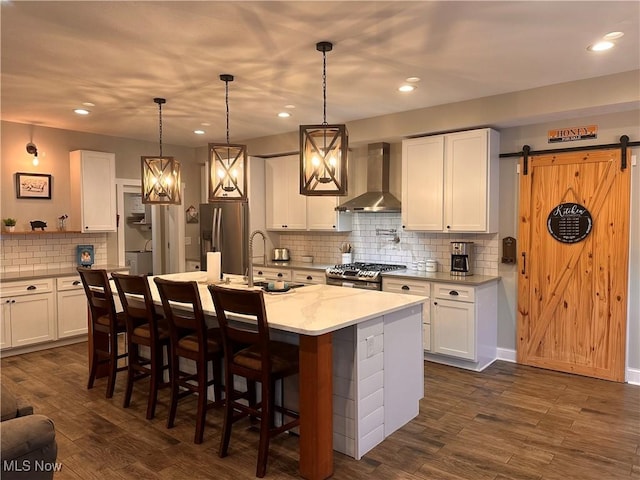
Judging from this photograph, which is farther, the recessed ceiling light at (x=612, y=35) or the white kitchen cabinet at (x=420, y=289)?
the white kitchen cabinet at (x=420, y=289)

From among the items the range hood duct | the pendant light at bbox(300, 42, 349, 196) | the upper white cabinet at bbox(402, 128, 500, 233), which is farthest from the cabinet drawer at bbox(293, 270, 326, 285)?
the pendant light at bbox(300, 42, 349, 196)

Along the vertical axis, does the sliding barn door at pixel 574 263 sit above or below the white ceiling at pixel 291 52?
below

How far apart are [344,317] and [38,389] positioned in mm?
3104

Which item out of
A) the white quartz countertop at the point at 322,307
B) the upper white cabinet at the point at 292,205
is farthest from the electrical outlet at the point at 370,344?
the upper white cabinet at the point at 292,205

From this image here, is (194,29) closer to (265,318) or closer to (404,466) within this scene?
(265,318)

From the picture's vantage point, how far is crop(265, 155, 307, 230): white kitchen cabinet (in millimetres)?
6285

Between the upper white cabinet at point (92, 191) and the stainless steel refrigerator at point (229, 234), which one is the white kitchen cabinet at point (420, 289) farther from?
the upper white cabinet at point (92, 191)

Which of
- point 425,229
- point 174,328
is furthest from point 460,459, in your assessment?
point 425,229

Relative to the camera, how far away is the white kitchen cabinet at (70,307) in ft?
17.5

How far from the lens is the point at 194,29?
2789 millimetres

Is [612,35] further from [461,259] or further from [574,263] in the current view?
[461,259]

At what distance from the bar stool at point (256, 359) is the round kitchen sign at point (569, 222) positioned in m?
2.99

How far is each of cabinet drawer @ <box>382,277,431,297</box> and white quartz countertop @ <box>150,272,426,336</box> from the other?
4.06 feet

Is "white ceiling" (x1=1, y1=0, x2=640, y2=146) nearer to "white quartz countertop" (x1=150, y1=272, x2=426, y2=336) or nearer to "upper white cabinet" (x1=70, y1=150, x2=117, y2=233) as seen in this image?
"upper white cabinet" (x1=70, y1=150, x2=117, y2=233)
